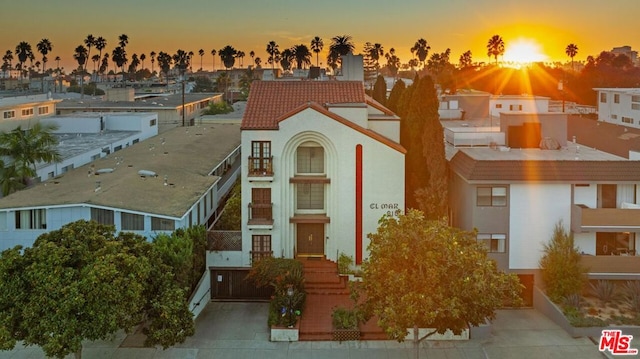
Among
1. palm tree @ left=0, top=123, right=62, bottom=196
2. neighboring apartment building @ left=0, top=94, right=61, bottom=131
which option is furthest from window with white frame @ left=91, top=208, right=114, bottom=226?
neighboring apartment building @ left=0, top=94, right=61, bottom=131

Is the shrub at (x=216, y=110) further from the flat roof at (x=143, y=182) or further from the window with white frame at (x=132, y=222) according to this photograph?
the window with white frame at (x=132, y=222)

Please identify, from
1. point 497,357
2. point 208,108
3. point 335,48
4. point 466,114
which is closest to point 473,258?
point 497,357

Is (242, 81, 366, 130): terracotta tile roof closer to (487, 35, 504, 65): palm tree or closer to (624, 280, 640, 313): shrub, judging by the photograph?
(624, 280, 640, 313): shrub

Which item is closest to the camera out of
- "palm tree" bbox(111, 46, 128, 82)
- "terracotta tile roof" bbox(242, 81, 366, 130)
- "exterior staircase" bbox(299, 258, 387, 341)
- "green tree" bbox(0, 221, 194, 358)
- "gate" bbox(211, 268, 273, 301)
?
"green tree" bbox(0, 221, 194, 358)

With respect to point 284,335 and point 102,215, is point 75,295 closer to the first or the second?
point 284,335

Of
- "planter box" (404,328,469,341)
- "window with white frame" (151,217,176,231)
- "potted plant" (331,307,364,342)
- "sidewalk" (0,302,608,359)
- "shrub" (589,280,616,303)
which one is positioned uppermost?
"window with white frame" (151,217,176,231)

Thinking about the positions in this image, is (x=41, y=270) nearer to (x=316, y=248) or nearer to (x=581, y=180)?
(x=316, y=248)

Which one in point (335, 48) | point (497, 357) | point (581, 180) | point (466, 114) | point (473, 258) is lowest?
point (497, 357)
